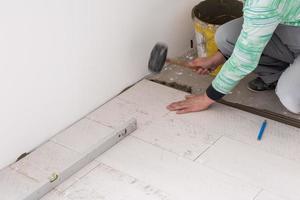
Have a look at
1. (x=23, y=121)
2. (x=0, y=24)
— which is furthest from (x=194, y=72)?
(x=0, y=24)

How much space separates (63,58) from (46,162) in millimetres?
453

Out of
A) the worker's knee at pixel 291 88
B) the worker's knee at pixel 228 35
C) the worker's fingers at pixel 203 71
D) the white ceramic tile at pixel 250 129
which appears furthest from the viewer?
the worker's fingers at pixel 203 71

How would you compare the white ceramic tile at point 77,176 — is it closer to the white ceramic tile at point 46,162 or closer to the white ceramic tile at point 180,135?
the white ceramic tile at point 46,162

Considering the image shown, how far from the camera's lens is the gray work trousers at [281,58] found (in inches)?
82.3

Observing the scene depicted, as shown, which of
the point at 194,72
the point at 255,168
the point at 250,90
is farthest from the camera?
the point at 194,72

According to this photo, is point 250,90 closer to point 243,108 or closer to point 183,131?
point 243,108

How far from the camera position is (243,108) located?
225 centimetres

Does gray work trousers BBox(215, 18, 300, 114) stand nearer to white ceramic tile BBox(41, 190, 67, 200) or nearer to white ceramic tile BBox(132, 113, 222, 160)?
white ceramic tile BBox(132, 113, 222, 160)

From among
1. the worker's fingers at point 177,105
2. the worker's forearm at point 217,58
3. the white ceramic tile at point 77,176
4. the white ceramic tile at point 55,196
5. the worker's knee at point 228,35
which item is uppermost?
the worker's knee at point 228,35

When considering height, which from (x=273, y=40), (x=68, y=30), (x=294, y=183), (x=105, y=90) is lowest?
(x=294, y=183)

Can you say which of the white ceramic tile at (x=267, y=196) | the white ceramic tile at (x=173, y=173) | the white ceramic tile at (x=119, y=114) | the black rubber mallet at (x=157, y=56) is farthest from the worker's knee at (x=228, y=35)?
the white ceramic tile at (x=267, y=196)

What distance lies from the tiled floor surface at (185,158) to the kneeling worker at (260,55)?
13cm

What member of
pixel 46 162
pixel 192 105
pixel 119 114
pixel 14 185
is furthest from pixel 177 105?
pixel 14 185

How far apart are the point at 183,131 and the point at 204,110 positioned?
20cm
